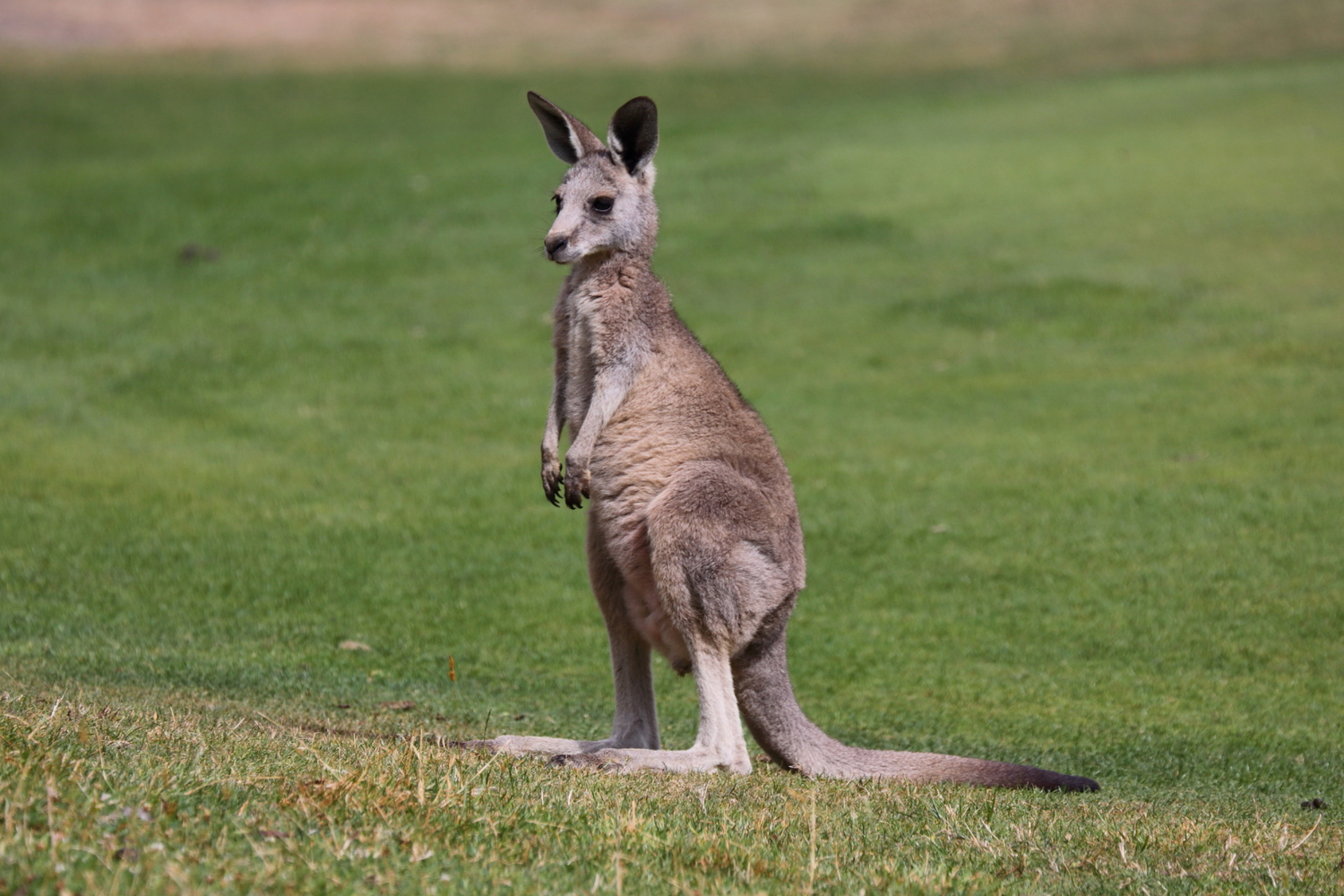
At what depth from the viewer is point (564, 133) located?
5820mm

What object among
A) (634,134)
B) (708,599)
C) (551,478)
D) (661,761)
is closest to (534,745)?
(661,761)

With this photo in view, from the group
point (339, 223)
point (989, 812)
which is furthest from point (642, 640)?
point (339, 223)

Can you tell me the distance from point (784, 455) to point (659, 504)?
6709 mm

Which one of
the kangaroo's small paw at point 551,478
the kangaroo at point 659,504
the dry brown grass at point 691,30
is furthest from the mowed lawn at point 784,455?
the dry brown grass at point 691,30

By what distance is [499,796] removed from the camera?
396cm

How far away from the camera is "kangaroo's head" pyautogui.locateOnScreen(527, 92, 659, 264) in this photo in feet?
18.3

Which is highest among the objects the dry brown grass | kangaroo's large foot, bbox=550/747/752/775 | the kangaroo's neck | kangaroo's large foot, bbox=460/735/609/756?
the dry brown grass

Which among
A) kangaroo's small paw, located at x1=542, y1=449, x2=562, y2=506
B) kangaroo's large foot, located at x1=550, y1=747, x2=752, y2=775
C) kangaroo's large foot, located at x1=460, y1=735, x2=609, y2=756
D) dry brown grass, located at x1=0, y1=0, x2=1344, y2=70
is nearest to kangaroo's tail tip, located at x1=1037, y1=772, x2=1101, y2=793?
kangaroo's large foot, located at x1=550, y1=747, x2=752, y2=775

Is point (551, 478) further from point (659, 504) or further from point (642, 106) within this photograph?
point (642, 106)

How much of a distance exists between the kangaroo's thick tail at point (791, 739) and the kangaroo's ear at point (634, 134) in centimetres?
196

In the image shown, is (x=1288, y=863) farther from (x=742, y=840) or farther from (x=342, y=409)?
(x=342, y=409)

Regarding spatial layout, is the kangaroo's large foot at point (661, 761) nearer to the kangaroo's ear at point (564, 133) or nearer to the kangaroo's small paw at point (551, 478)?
the kangaroo's small paw at point (551, 478)

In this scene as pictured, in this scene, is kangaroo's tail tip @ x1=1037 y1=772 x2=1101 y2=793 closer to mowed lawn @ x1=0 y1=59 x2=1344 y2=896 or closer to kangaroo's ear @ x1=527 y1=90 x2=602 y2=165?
mowed lawn @ x1=0 y1=59 x2=1344 y2=896

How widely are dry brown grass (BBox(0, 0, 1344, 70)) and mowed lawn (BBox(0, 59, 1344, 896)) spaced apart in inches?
176
